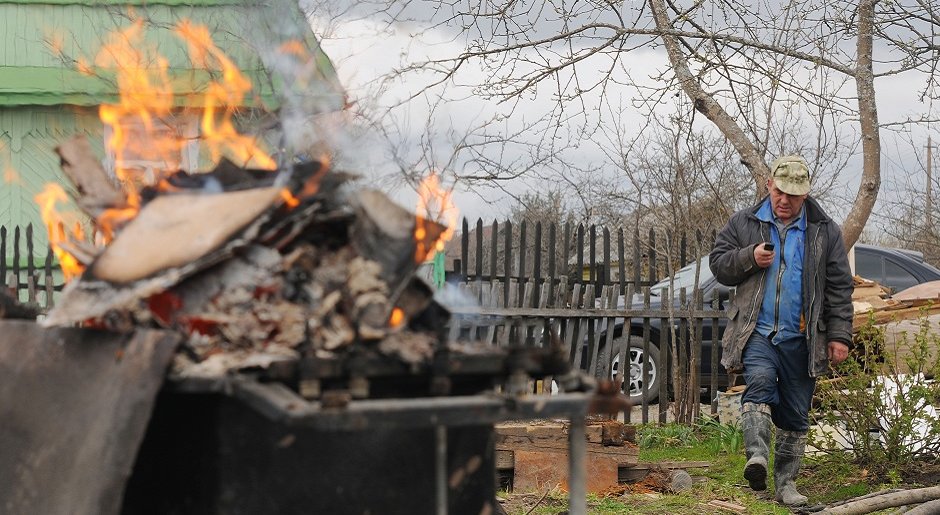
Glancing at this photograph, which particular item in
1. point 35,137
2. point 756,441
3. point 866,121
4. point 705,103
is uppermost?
point 35,137

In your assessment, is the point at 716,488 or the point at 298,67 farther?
the point at 298,67

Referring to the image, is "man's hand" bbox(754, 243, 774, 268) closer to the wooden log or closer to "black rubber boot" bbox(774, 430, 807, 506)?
"black rubber boot" bbox(774, 430, 807, 506)

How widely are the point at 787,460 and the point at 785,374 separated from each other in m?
0.55

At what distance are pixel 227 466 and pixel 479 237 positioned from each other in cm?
711

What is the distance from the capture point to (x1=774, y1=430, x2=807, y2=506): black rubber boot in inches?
270

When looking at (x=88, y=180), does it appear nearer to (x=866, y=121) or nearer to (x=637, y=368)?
(x=866, y=121)

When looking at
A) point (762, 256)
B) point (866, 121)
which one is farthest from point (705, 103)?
point (762, 256)

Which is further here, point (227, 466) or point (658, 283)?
point (658, 283)

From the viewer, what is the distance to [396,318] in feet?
11.2

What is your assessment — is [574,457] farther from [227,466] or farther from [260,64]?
[260,64]

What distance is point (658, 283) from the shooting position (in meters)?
11.0

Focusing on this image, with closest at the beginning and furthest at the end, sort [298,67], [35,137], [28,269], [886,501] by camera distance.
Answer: [886,501], [298,67], [28,269], [35,137]

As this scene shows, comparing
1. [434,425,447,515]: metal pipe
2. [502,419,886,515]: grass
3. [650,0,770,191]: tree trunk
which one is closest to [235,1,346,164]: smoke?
[650,0,770,191]: tree trunk

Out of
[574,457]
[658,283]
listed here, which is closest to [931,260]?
[658,283]
